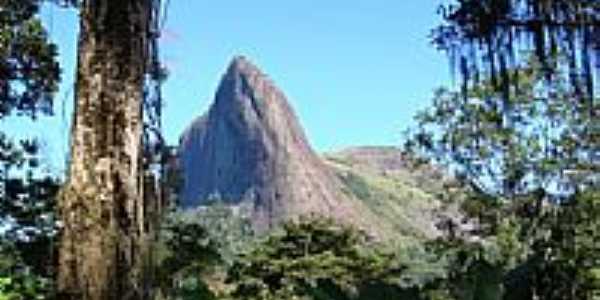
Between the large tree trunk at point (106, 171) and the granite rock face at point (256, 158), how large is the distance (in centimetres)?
14844

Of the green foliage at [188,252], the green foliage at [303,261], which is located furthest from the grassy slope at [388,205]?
the green foliage at [188,252]

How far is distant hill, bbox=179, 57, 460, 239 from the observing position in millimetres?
158375

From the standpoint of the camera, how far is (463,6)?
20.6 feet

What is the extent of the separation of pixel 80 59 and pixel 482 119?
23773 millimetres

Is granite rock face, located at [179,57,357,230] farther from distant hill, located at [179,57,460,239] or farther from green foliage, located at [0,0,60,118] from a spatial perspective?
green foliage, located at [0,0,60,118]

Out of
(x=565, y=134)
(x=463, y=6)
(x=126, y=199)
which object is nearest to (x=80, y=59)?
(x=126, y=199)

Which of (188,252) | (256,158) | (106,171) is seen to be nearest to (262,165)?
(256,158)

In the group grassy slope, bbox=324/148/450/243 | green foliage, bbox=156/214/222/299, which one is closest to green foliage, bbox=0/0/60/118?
green foliage, bbox=156/214/222/299

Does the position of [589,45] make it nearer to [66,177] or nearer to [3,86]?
[66,177]

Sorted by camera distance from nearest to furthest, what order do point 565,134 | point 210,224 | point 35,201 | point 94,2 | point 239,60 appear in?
1. point 94,2
2. point 35,201
3. point 565,134
4. point 210,224
5. point 239,60

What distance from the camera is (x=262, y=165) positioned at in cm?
15912

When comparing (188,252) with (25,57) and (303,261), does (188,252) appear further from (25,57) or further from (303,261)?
(303,261)

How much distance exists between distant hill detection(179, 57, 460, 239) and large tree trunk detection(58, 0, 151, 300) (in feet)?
486

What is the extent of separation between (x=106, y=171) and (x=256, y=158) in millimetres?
157619
